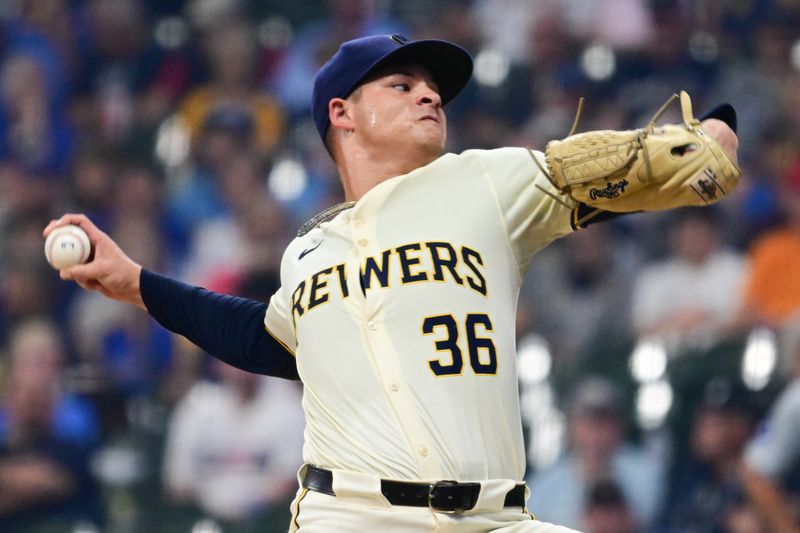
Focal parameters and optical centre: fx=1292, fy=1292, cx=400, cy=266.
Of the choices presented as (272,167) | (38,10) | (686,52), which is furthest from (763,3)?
(38,10)

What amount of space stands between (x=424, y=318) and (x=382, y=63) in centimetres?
80

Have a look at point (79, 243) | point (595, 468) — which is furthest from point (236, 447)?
point (79, 243)

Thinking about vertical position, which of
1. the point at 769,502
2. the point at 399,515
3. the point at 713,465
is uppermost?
the point at 399,515

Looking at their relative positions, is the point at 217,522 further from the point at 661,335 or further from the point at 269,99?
the point at 269,99

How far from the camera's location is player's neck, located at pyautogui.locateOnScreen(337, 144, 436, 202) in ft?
11.3

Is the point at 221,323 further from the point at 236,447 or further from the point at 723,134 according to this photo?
the point at 236,447

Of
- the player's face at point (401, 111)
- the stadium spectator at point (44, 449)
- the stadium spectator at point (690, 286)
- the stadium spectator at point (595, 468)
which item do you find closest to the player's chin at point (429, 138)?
the player's face at point (401, 111)

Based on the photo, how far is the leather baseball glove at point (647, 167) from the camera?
9.11ft

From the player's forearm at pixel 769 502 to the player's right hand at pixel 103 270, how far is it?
3007 millimetres

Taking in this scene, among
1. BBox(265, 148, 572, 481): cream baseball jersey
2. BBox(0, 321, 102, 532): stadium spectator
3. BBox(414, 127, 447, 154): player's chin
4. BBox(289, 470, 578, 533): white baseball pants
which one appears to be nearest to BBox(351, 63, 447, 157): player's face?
BBox(414, 127, 447, 154): player's chin

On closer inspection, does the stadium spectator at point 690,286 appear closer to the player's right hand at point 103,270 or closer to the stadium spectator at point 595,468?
the stadium spectator at point 595,468

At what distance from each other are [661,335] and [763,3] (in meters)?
2.31

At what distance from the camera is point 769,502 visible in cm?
538

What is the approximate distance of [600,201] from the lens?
2.93m
